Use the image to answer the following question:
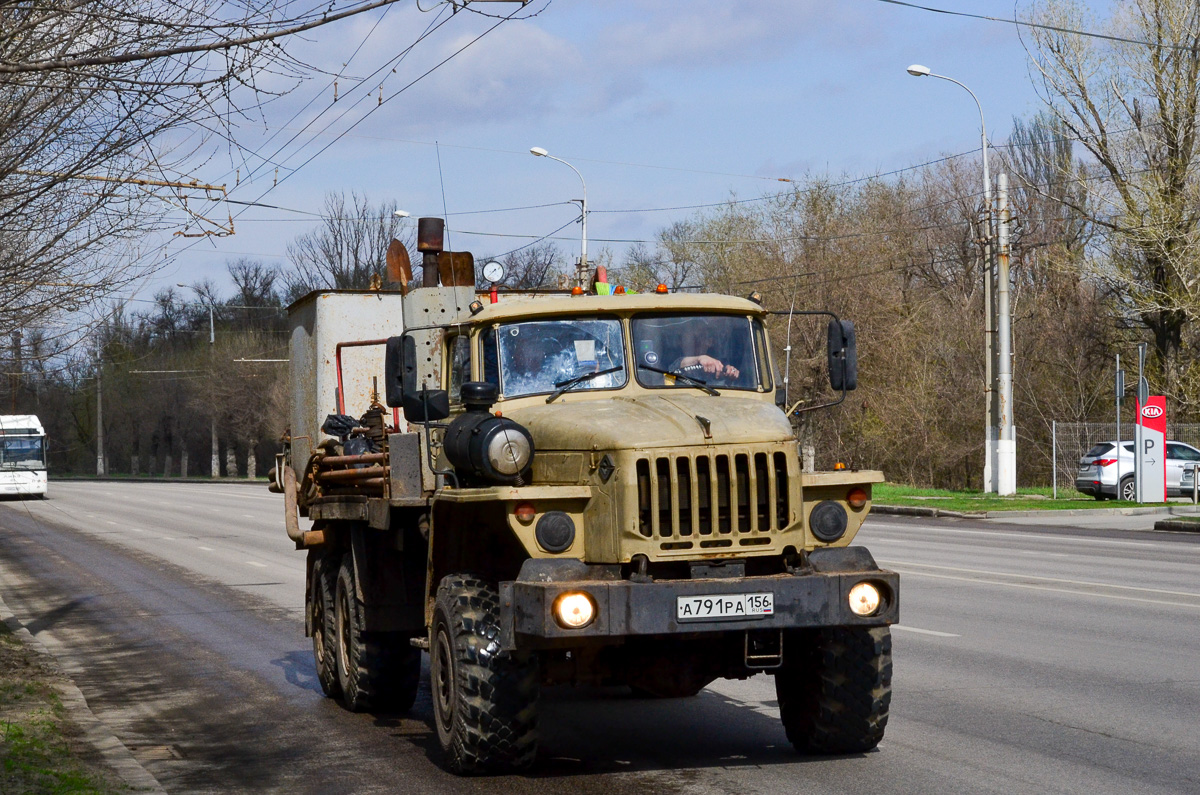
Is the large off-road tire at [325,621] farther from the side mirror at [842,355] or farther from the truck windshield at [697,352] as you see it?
the side mirror at [842,355]

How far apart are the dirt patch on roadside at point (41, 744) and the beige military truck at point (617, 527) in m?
1.74

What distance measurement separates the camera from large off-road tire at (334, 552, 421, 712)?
29.4ft

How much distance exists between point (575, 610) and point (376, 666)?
3.03 m

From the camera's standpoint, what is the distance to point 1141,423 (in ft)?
96.8

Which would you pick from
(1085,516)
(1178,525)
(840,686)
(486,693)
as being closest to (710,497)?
(840,686)

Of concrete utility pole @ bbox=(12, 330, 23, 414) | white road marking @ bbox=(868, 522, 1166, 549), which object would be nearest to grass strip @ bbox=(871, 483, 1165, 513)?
white road marking @ bbox=(868, 522, 1166, 549)

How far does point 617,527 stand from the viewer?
6.57m

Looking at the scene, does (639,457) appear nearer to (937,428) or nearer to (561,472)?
(561,472)

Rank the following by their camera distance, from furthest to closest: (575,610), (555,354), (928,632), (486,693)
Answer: (928,632) → (555,354) → (486,693) → (575,610)

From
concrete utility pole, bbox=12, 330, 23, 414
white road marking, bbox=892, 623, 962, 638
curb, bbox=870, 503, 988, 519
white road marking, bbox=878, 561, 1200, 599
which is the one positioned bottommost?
curb, bbox=870, 503, 988, 519

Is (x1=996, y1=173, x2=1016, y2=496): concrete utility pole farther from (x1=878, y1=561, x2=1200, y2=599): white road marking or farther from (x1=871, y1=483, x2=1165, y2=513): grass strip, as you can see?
(x1=878, y1=561, x2=1200, y2=599): white road marking

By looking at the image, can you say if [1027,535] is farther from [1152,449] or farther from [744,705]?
[744,705]

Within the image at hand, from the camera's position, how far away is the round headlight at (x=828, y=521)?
691 centimetres

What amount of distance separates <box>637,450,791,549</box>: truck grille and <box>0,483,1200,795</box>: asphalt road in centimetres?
119
